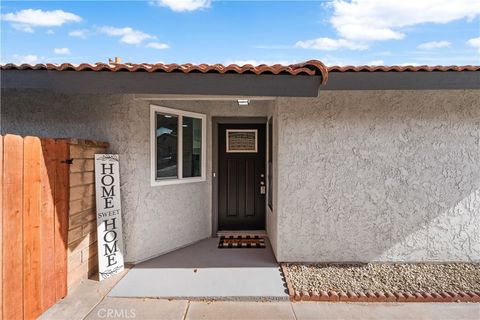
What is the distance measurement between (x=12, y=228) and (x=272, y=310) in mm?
3416

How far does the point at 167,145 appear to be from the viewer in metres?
5.86

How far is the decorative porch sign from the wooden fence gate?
2.16 ft

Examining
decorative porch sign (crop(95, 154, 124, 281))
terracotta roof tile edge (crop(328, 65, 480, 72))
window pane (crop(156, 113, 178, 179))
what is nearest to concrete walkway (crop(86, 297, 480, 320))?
decorative porch sign (crop(95, 154, 124, 281))

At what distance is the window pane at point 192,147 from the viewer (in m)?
6.28

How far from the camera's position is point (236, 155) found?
23.3 feet

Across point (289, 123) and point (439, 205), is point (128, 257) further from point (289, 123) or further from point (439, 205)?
point (439, 205)

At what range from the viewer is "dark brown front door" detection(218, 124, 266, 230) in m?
7.09

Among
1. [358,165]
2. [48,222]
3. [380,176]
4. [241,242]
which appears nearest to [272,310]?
[241,242]

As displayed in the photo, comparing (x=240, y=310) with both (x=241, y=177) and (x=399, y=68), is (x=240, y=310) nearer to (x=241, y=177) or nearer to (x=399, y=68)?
(x=241, y=177)

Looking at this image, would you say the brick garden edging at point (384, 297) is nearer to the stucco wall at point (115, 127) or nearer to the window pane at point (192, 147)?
the stucco wall at point (115, 127)

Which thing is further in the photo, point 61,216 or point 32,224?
point 61,216

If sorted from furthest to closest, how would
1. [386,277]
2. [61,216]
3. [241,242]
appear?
[241,242] < [386,277] < [61,216]

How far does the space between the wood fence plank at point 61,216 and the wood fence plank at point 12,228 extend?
647 millimetres

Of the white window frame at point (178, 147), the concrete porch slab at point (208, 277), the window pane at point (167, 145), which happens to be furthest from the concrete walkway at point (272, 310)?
the window pane at point (167, 145)
